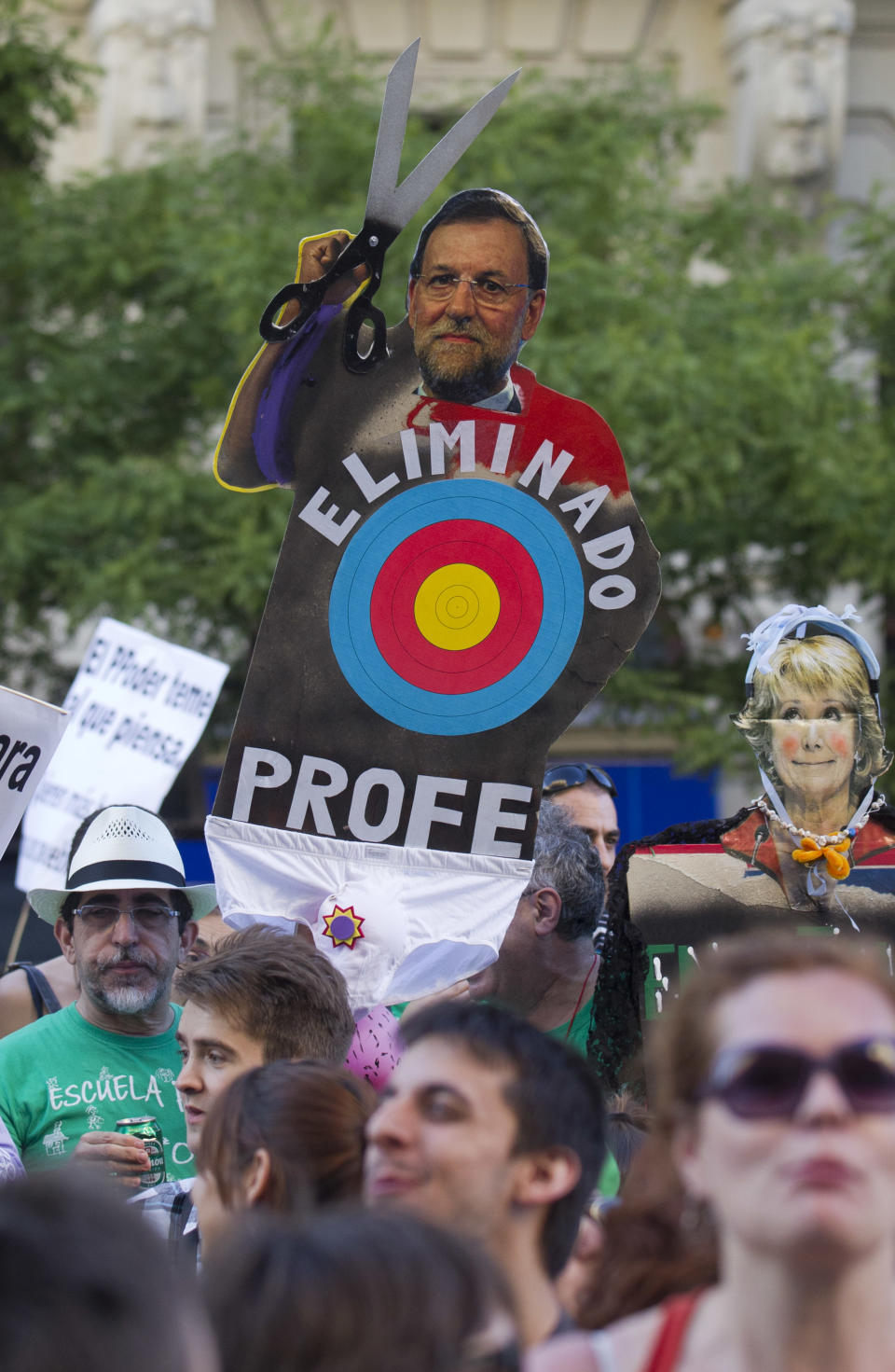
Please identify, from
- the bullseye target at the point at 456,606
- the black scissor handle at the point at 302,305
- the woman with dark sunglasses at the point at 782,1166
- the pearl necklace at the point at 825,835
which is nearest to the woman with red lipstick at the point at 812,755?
the pearl necklace at the point at 825,835

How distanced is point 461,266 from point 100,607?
23.8 feet

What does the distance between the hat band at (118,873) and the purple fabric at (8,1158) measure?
85 centimetres

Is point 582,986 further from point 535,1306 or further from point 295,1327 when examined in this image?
point 295,1327

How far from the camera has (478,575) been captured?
3.86m

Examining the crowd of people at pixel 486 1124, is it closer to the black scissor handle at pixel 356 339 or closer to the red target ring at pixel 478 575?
the black scissor handle at pixel 356 339

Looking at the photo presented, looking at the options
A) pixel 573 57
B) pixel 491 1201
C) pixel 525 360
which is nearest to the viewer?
pixel 491 1201

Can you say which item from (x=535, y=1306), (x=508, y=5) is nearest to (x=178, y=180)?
→ (x=508, y=5)

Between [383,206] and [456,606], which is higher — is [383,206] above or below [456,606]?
above

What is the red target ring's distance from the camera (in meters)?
3.82

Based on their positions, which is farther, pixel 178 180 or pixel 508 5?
pixel 508 5

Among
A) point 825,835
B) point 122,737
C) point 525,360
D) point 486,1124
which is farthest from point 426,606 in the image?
point 525,360

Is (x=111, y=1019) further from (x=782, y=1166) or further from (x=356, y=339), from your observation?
(x=782, y=1166)

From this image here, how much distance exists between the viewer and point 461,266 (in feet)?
12.3

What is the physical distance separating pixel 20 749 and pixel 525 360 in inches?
259
